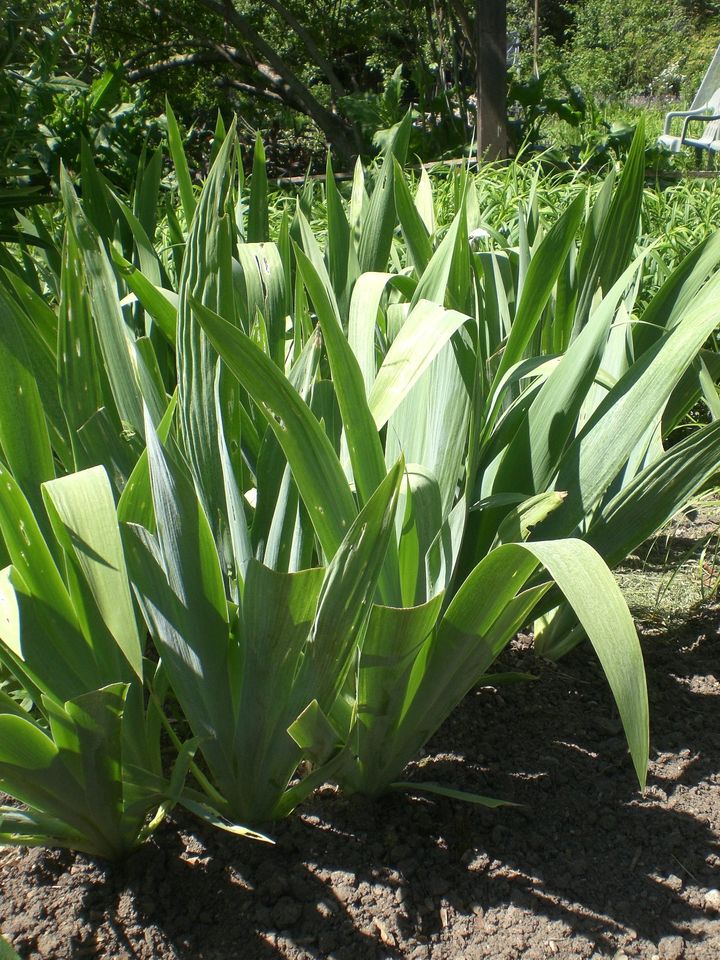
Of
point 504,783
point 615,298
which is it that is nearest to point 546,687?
point 504,783

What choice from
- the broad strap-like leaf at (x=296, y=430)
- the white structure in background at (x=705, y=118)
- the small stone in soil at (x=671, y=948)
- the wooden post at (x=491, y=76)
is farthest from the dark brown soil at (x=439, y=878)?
the white structure in background at (x=705, y=118)

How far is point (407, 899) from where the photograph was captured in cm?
97

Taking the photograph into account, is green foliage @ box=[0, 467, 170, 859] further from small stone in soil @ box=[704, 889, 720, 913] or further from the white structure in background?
the white structure in background

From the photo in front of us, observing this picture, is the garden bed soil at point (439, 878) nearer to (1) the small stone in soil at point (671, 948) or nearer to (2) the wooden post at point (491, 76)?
(1) the small stone in soil at point (671, 948)

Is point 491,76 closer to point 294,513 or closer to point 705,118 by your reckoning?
point 705,118

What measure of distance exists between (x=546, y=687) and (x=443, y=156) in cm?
553

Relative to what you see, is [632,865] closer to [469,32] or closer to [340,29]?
[469,32]

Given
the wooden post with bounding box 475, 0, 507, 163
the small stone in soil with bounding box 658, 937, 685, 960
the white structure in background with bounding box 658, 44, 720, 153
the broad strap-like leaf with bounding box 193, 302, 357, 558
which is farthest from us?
the white structure in background with bounding box 658, 44, 720, 153

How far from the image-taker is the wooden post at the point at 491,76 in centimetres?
461

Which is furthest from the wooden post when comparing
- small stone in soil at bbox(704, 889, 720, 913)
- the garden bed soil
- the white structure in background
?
small stone in soil at bbox(704, 889, 720, 913)

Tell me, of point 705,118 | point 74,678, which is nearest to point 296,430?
point 74,678

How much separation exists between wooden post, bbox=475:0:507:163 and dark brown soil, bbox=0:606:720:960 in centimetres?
394

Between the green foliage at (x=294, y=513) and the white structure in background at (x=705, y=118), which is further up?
the white structure in background at (x=705, y=118)

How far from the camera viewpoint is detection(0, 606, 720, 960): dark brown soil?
92cm
